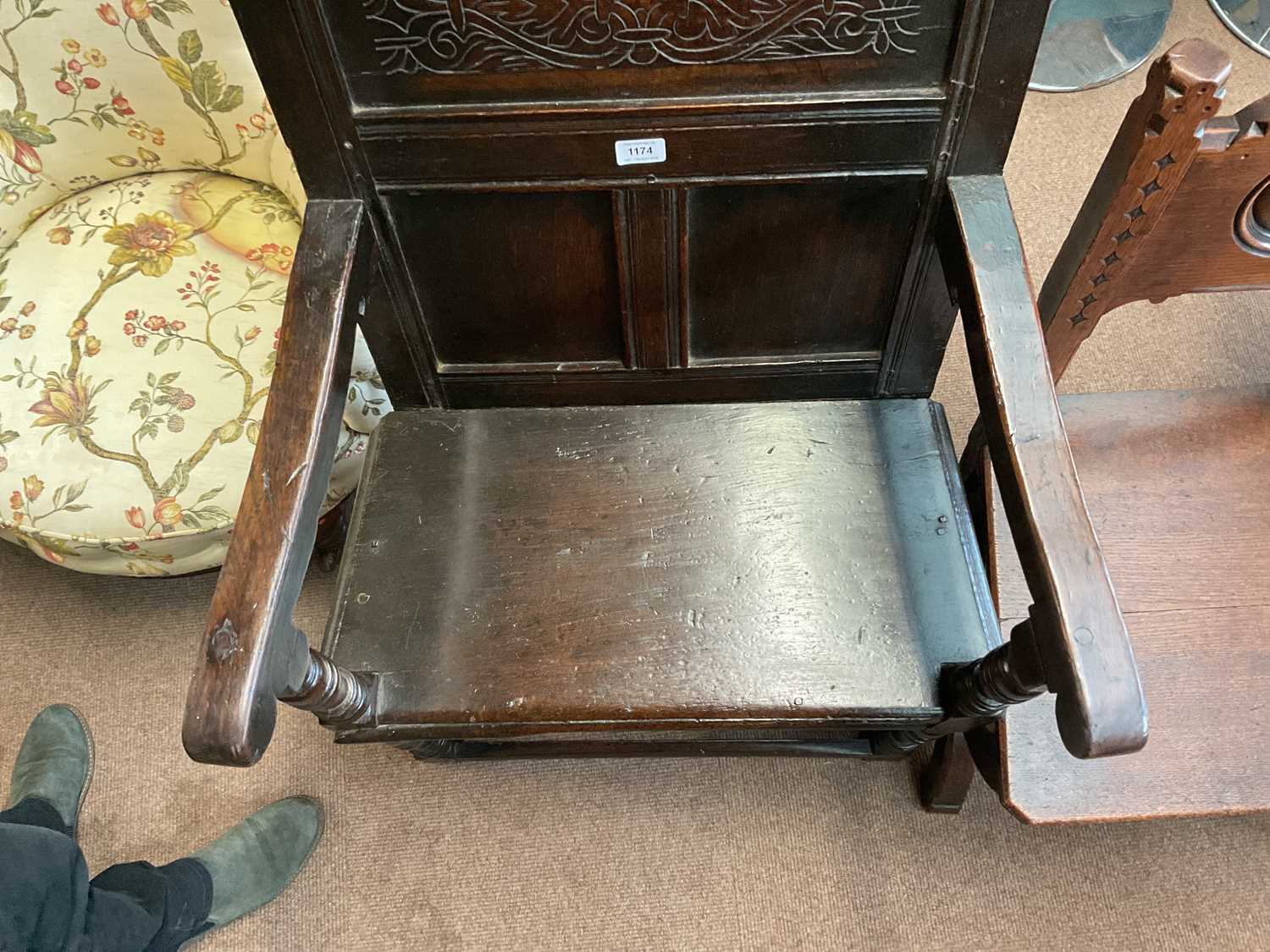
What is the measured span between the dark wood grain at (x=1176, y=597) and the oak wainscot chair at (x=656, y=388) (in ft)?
0.42

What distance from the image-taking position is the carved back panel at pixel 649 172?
828 millimetres

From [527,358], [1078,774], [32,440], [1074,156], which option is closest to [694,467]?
[527,358]

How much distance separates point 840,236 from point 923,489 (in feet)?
1.05

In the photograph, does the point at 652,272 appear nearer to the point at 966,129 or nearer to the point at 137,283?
the point at 966,129

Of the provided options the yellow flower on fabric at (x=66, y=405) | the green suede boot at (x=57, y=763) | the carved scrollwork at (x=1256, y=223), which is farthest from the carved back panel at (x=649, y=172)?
the green suede boot at (x=57, y=763)

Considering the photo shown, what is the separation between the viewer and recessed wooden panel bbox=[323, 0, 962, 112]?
812 millimetres

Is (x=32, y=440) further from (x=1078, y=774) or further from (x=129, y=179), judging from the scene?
(x=1078, y=774)

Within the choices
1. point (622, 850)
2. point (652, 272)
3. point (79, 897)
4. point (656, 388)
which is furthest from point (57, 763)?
point (652, 272)

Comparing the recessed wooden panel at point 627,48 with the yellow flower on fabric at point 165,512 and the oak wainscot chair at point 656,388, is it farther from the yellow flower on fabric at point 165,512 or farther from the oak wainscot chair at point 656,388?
the yellow flower on fabric at point 165,512

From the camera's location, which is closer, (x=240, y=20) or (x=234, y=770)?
(x=240, y=20)

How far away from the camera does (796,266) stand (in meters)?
1.06

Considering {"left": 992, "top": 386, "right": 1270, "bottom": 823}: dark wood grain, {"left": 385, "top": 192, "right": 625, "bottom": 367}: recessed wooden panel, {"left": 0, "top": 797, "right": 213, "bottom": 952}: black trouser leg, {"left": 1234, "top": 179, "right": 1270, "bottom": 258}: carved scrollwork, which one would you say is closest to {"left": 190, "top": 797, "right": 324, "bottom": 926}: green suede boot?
{"left": 0, "top": 797, "right": 213, "bottom": 952}: black trouser leg

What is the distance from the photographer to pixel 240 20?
2.67ft

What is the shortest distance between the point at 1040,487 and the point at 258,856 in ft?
4.16
